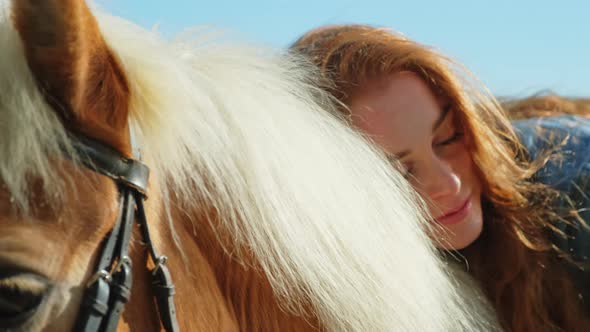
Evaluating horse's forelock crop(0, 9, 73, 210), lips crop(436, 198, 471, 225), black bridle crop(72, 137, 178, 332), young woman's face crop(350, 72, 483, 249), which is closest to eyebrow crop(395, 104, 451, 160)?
young woman's face crop(350, 72, 483, 249)

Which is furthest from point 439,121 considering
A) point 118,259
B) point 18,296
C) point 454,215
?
point 18,296

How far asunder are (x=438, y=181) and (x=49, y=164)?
2.41 ft

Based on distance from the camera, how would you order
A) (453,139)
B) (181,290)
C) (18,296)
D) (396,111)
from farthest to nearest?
1. (453,139)
2. (396,111)
3. (181,290)
4. (18,296)

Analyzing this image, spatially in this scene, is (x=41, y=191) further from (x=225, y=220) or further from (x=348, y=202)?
(x=348, y=202)

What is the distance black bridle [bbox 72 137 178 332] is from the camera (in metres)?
0.67

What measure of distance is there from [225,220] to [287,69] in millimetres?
300

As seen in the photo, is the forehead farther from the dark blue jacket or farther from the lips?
the dark blue jacket

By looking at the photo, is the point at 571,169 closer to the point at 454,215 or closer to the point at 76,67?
the point at 454,215

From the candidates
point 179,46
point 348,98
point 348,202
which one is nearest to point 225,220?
point 348,202

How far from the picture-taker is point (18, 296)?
0.63 meters

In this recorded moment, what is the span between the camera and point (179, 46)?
2.96 feet

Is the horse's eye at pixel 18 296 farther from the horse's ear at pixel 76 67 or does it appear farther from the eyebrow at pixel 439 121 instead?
the eyebrow at pixel 439 121

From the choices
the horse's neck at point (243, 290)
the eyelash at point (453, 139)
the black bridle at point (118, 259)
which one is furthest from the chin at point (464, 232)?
the black bridle at point (118, 259)

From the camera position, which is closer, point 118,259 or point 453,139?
point 118,259
